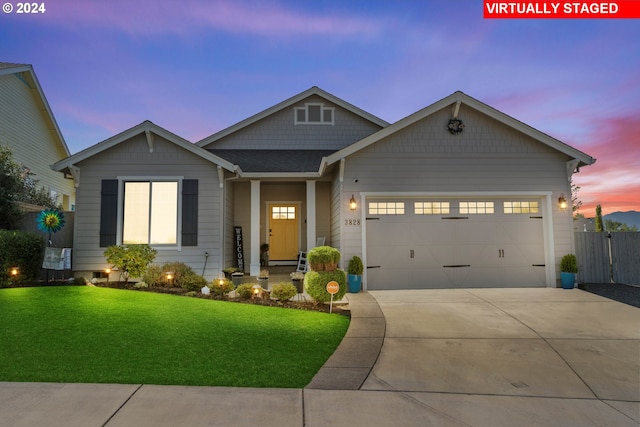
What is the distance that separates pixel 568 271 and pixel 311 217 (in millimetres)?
6982

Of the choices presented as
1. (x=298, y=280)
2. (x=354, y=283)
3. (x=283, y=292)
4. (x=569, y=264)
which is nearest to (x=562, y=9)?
(x=569, y=264)

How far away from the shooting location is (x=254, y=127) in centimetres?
1309

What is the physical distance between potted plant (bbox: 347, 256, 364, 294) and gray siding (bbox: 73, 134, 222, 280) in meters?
3.72

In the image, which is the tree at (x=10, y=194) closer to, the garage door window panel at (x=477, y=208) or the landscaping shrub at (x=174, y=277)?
the landscaping shrub at (x=174, y=277)

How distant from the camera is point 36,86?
49.6 feet

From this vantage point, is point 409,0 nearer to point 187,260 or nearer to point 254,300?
point 254,300

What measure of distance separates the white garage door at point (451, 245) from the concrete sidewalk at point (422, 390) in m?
3.35

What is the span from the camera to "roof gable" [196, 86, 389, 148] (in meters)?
12.9

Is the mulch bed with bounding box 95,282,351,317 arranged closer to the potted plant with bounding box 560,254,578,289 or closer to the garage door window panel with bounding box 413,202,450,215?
the garage door window panel with bounding box 413,202,450,215

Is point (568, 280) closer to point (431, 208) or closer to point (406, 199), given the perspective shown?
point (431, 208)

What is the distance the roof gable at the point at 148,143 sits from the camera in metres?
9.03

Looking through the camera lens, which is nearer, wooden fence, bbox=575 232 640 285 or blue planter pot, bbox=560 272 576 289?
blue planter pot, bbox=560 272 576 289

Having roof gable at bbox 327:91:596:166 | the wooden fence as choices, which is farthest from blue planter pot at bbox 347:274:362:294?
the wooden fence

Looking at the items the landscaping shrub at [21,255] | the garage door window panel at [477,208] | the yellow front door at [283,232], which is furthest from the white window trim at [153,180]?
the garage door window panel at [477,208]
